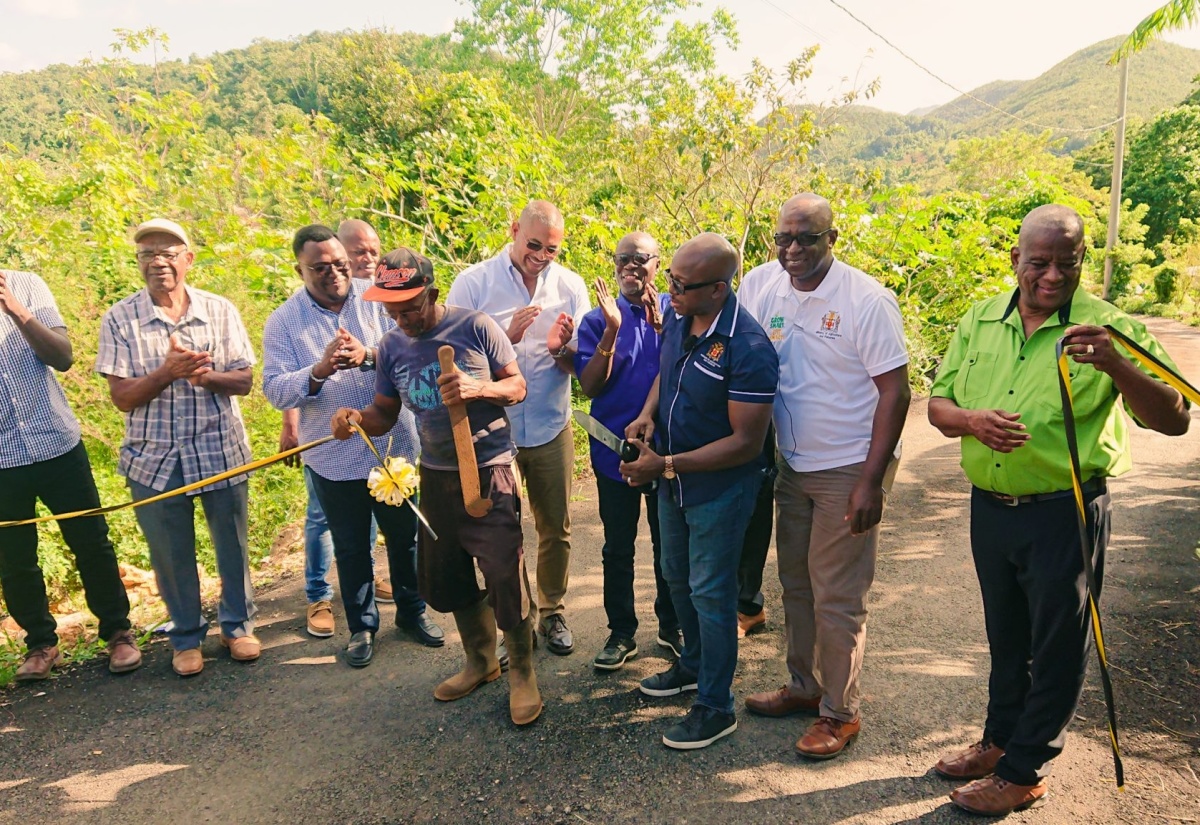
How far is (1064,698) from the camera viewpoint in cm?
261

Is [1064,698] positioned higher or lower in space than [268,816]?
higher

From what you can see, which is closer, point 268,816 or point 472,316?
point 268,816

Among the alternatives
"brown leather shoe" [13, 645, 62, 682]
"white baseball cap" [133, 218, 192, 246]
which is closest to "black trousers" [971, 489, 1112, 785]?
"white baseball cap" [133, 218, 192, 246]

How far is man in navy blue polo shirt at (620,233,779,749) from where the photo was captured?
2.90 m

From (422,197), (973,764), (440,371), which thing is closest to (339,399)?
(440,371)

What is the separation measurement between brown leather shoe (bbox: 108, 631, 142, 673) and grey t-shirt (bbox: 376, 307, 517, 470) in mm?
2054

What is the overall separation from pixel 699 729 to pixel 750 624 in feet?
3.69

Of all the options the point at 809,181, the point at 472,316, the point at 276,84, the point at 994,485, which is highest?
the point at 276,84

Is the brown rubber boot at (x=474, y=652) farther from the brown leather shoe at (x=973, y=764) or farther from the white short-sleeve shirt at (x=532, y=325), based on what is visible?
the brown leather shoe at (x=973, y=764)

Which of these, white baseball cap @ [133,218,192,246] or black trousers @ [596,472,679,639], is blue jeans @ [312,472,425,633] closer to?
black trousers @ [596,472,679,639]

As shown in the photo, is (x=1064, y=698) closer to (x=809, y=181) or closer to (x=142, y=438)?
(x=142, y=438)

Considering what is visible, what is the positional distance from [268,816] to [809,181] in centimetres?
879

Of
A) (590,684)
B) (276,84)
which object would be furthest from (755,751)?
(276,84)

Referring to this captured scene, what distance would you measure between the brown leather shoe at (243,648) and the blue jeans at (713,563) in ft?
7.81
